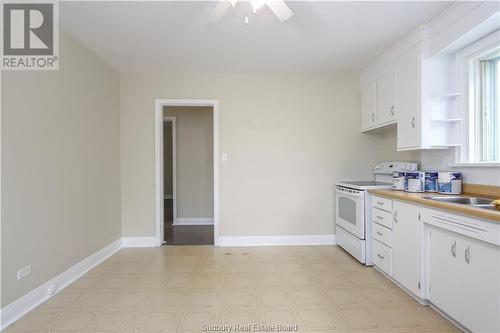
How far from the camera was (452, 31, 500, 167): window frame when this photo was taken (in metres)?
2.27

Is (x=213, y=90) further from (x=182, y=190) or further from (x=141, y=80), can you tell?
(x=182, y=190)

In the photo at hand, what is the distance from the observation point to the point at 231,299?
224 centimetres

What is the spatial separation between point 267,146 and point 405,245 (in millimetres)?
2079

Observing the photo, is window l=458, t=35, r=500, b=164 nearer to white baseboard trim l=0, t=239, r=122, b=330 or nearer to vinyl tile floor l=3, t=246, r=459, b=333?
vinyl tile floor l=3, t=246, r=459, b=333

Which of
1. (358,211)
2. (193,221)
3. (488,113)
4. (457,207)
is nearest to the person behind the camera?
(457,207)

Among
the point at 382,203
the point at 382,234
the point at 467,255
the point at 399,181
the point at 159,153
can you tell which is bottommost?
the point at 382,234

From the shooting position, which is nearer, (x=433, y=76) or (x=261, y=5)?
(x=261, y=5)

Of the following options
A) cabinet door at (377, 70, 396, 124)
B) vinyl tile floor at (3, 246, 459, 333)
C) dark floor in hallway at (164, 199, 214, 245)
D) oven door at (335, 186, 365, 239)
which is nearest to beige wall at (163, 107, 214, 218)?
dark floor in hallway at (164, 199, 214, 245)

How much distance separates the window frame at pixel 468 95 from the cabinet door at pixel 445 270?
2.62 feet

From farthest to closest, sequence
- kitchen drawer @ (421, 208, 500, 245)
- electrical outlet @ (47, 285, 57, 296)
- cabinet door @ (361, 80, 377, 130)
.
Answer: cabinet door @ (361, 80, 377, 130), electrical outlet @ (47, 285, 57, 296), kitchen drawer @ (421, 208, 500, 245)

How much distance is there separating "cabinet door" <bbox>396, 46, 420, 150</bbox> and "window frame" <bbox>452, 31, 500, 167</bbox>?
330 millimetres

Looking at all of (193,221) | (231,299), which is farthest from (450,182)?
(193,221)

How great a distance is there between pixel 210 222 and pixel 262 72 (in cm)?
297

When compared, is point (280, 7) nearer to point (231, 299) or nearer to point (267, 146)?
point (267, 146)
